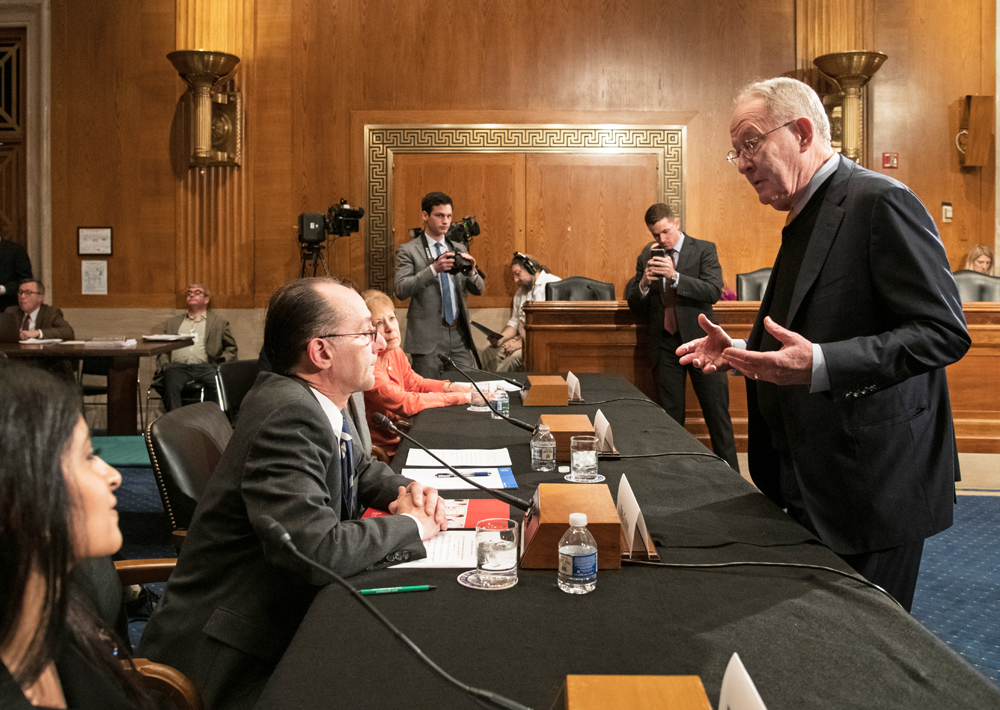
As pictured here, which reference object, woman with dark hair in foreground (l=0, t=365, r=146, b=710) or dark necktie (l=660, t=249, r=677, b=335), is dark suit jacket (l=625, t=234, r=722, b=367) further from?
woman with dark hair in foreground (l=0, t=365, r=146, b=710)

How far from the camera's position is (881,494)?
175 cm

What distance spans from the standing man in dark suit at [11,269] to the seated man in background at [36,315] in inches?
2.8

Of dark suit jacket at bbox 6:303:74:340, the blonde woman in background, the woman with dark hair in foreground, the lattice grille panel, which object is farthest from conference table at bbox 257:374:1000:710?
→ the blonde woman in background

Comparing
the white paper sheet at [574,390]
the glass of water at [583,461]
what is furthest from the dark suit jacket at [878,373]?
the white paper sheet at [574,390]

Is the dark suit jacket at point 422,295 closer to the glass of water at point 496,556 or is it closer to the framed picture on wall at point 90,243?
the framed picture on wall at point 90,243

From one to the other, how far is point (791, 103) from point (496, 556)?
1286mm

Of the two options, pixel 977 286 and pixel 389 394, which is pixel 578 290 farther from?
pixel 389 394

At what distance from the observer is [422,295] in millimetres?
5570

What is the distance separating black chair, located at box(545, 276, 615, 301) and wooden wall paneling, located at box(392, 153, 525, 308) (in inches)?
28.9

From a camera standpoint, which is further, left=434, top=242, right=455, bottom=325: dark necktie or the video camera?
the video camera

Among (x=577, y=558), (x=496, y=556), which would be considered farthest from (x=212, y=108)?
(x=577, y=558)

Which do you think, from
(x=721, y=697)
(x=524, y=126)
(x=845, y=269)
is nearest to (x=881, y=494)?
(x=845, y=269)

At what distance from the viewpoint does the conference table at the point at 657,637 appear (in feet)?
3.39

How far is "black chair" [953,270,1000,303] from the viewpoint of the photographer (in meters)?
6.26
